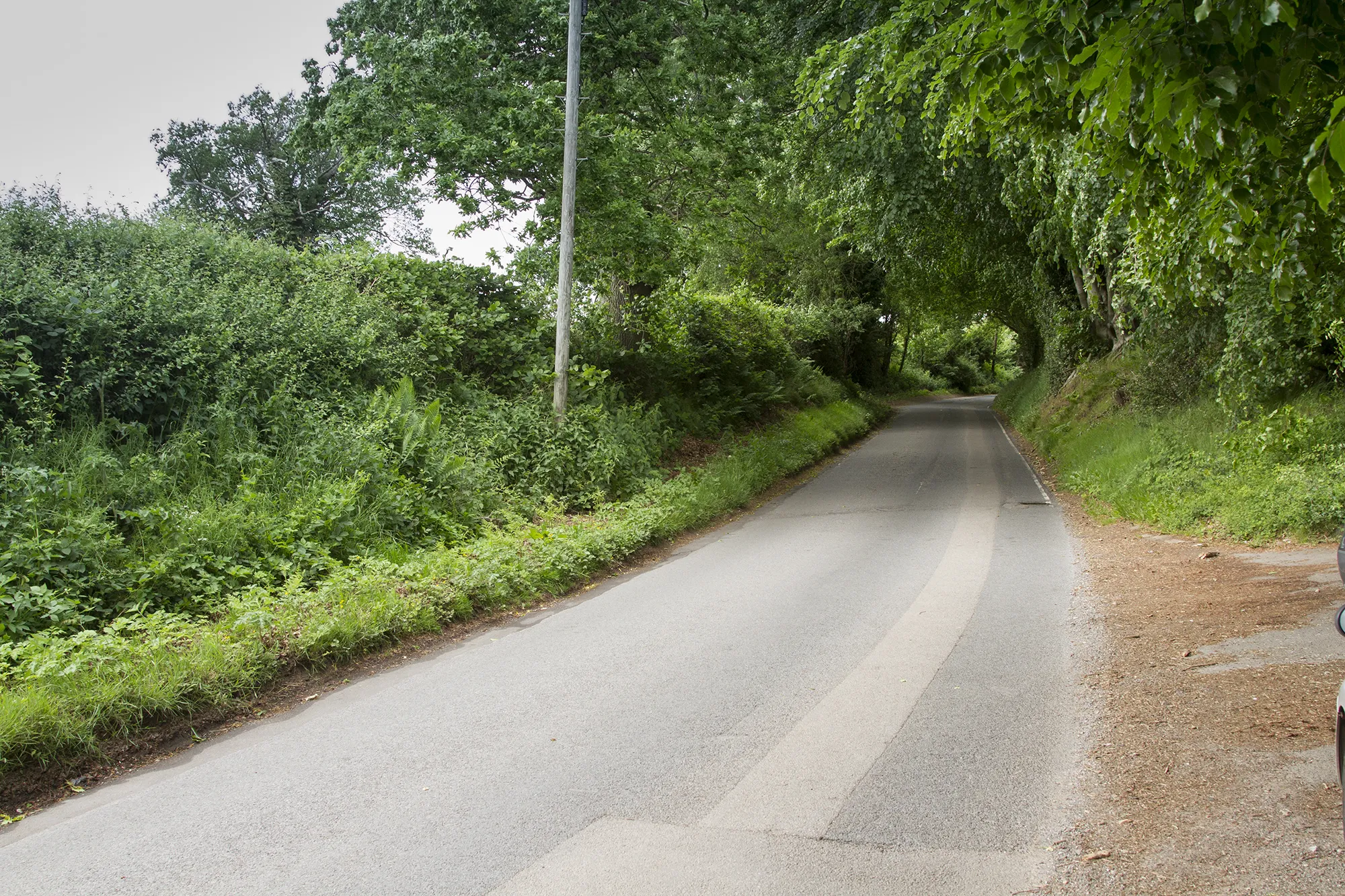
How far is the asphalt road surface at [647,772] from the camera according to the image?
375 centimetres

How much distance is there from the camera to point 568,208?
13.4m

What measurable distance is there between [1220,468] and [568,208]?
1047 centimetres

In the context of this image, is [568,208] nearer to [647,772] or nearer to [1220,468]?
[647,772]

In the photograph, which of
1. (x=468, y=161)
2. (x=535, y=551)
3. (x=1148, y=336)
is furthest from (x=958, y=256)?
(x=535, y=551)

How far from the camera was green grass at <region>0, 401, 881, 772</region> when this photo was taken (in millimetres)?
5102

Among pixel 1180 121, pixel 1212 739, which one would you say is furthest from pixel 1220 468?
pixel 1180 121

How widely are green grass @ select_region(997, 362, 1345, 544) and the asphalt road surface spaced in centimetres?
414

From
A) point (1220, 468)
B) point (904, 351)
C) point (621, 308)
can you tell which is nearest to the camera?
point (1220, 468)

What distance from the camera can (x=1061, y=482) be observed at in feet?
56.4

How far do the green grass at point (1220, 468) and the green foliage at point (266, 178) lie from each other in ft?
87.8

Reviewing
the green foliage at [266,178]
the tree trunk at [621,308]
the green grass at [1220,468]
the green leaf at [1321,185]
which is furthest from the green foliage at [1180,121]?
the green foliage at [266,178]

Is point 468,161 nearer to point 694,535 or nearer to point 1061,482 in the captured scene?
point 694,535

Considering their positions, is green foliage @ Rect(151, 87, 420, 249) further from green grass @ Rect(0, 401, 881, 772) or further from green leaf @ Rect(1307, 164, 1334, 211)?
green leaf @ Rect(1307, 164, 1334, 211)

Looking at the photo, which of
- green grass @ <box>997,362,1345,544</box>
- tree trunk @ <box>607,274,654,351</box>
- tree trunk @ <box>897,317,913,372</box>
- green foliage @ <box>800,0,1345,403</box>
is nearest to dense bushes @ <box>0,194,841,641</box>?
tree trunk @ <box>607,274,654,351</box>
